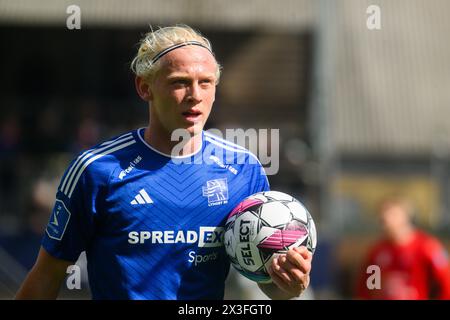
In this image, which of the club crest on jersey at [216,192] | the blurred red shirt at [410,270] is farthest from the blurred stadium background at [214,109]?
the club crest on jersey at [216,192]

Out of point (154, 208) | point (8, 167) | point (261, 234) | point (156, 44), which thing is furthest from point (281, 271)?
point (8, 167)

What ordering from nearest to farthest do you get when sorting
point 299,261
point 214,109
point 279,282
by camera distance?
point 299,261 < point 279,282 < point 214,109

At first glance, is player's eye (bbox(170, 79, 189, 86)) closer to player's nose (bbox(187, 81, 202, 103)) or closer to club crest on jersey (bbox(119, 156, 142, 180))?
player's nose (bbox(187, 81, 202, 103))

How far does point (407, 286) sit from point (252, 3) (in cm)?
825

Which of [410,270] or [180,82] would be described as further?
[410,270]

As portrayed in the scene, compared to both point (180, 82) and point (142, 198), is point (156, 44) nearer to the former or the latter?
point (180, 82)

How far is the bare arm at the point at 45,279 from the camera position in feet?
13.6

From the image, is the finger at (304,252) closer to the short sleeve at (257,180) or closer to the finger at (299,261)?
the finger at (299,261)

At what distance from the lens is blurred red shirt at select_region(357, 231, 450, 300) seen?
8.16 meters

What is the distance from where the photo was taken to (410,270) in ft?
27.7

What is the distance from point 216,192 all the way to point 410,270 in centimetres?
462

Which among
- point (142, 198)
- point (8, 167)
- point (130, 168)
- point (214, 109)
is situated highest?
point (214, 109)
